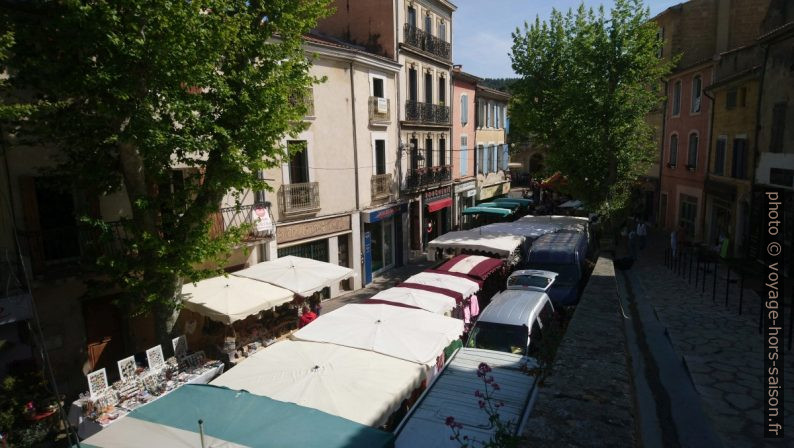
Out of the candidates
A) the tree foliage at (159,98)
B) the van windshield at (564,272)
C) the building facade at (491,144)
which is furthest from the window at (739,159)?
the tree foliage at (159,98)

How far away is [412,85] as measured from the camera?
953 inches

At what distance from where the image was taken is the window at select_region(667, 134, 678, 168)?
28203 mm

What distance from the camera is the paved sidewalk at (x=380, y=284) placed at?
17997 mm

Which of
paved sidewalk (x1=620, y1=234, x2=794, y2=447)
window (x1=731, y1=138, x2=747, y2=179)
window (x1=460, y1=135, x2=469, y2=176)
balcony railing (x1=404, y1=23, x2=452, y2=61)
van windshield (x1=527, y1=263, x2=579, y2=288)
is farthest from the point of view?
window (x1=460, y1=135, x2=469, y2=176)

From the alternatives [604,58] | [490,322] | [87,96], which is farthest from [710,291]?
[87,96]

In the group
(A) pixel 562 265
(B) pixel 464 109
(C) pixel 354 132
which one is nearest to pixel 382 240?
(C) pixel 354 132

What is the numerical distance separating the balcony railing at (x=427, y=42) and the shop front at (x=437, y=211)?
777 centimetres

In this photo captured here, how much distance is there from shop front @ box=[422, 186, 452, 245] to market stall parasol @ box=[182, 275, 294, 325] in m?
15.3

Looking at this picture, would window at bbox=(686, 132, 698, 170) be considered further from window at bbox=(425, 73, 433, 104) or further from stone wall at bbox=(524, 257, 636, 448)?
stone wall at bbox=(524, 257, 636, 448)

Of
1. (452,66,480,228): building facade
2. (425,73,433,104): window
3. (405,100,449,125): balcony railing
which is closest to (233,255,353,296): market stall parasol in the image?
(405,100,449,125): balcony railing

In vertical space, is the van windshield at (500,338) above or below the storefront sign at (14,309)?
below

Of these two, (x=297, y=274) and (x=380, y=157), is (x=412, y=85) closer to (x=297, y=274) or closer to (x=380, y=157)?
(x=380, y=157)

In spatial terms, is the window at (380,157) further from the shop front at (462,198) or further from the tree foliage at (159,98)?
the tree foliage at (159,98)

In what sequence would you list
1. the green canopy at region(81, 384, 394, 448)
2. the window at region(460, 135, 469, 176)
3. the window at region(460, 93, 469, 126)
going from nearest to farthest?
the green canopy at region(81, 384, 394, 448) → the window at region(460, 93, 469, 126) → the window at region(460, 135, 469, 176)
